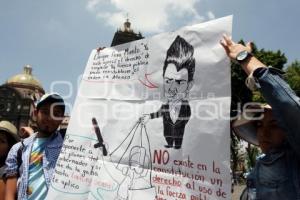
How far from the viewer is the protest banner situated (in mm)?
1900

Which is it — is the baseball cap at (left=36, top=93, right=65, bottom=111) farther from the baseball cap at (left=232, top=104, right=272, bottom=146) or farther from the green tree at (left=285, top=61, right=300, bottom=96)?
the green tree at (left=285, top=61, right=300, bottom=96)

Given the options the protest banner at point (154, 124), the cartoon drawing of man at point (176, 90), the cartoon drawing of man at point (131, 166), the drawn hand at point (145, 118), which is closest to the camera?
the protest banner at point (154, 124)

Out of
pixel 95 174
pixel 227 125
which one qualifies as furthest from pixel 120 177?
pixel 227 125

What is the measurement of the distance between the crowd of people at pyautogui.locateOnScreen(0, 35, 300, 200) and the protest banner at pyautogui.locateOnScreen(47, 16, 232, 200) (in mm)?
108

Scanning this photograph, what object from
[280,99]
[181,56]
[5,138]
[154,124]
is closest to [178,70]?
[181,56]

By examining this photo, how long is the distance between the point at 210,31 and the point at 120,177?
106 centimetres

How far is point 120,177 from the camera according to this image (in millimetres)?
2305

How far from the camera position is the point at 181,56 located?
2201 millimetres

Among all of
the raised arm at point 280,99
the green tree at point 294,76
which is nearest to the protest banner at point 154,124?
the raised arm at point 280,99

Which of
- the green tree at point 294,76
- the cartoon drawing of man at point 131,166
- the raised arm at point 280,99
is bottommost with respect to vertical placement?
the cartoon drawing of man at point 131,166

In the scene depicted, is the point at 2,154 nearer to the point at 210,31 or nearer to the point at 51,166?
the point at 51,166

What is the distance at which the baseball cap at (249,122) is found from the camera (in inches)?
68.8

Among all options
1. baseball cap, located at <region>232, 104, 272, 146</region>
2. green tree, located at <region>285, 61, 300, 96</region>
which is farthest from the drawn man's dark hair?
green tree, located at <region>285, 61, 300, 96</region>

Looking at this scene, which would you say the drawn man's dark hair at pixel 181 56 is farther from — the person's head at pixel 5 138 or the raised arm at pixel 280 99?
the person's head at pixel 5 138
